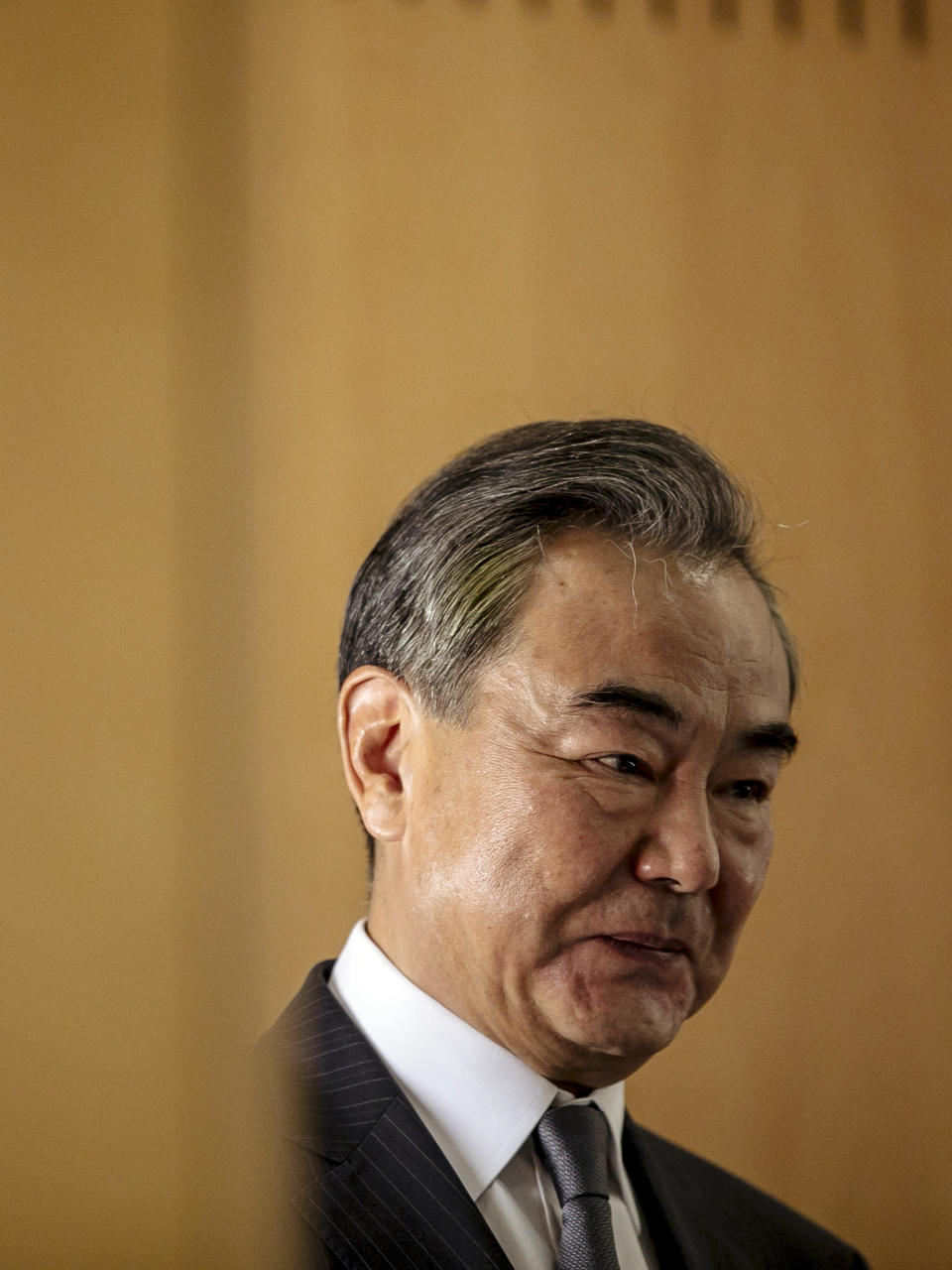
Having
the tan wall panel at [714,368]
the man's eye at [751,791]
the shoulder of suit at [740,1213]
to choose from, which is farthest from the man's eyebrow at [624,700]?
the shoulder of suit at [740,1213]

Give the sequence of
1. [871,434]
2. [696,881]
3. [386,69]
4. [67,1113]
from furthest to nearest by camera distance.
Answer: [871,434] < [696,881] < [386,69] < [67,1113]

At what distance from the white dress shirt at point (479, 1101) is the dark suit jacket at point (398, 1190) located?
3 centimetres

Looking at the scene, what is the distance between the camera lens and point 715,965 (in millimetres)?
970

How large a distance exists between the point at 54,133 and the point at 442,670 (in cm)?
73

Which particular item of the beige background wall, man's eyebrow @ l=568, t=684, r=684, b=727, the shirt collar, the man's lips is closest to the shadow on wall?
the beige background wall

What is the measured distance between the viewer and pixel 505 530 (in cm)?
100

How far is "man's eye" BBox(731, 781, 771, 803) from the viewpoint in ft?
3.28

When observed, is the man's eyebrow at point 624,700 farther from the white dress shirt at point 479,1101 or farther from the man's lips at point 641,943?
the white dress shirt at point 479,1101

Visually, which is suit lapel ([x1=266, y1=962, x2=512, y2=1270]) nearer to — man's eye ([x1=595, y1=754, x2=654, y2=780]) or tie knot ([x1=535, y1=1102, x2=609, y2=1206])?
tie knot ([x1=535, y1=1102, x2=609, y2=1206])

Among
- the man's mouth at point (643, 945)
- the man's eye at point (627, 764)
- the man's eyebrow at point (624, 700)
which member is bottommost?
the man's mouth at point (643, 945)

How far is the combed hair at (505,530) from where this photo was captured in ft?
3.23

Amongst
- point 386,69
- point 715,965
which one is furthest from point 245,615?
point 715,965

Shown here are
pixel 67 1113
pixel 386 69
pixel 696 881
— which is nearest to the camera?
pixel 67 1113

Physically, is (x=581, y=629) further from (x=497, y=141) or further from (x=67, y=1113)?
(x=67, y=1113)
